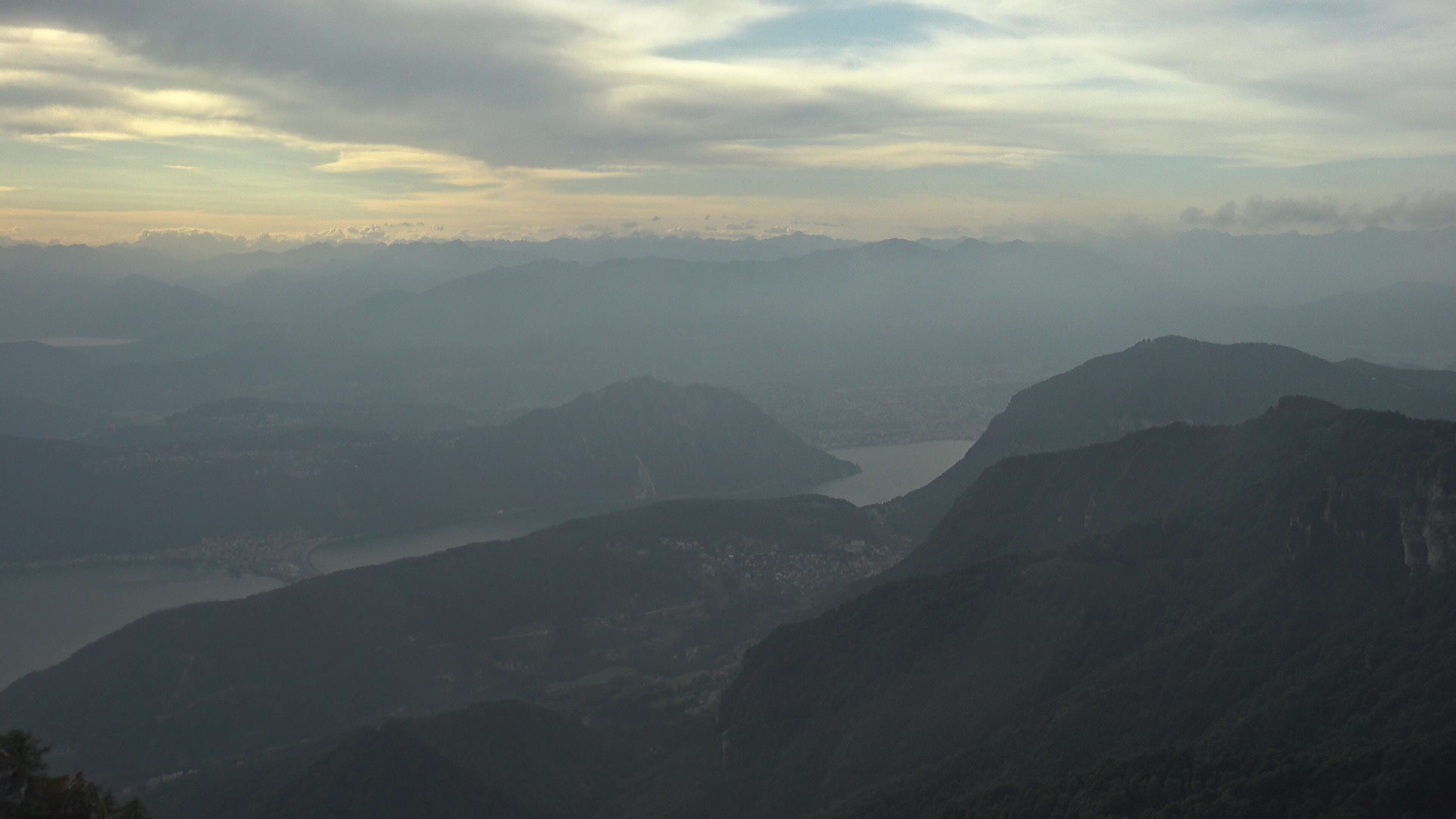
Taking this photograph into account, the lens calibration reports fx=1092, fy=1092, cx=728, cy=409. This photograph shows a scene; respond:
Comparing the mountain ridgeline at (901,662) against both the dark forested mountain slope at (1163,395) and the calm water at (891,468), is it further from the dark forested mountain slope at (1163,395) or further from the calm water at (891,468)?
the calm water at (891,468)

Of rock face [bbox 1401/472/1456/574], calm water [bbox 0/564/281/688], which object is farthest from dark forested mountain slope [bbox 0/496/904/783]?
rock face [bbox 1401/472/1456/574]

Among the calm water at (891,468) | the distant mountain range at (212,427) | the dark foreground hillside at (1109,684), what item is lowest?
the calm water at (891,468)

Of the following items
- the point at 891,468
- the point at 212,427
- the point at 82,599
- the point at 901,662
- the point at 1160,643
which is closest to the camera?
the point at 1160,643

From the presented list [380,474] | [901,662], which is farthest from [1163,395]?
[380,474]

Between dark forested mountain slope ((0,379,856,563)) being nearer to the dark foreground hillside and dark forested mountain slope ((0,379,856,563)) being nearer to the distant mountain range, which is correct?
the distant mountain range

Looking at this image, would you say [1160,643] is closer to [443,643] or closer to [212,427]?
[443,643]

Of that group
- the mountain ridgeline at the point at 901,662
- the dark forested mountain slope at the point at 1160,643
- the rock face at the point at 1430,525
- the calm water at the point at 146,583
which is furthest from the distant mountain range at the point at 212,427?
the rock face at the point at 1430,525

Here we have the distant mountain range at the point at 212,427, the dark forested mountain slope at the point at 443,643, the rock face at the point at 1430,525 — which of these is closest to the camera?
the rock face at the point at 1430,525
